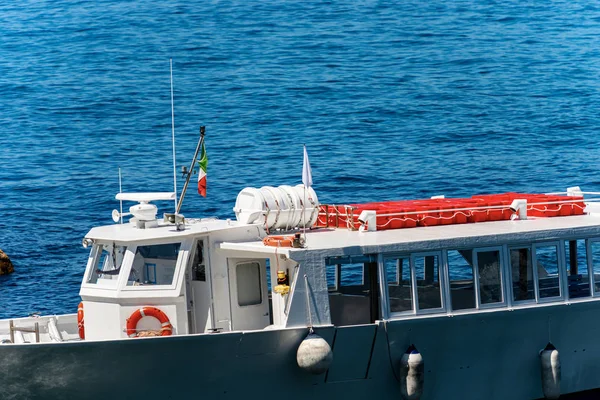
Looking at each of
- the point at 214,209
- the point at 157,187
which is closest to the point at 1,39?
the point at 157,187

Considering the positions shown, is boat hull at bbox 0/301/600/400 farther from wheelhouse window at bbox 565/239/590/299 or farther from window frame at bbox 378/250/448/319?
wheelhouse window at bbox 565/239/590/299

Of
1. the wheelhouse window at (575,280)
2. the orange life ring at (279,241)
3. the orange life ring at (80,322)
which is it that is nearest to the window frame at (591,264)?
the wheelhouse window at (575,280)

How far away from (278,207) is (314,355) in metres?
3.97

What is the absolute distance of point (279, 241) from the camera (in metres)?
22.1

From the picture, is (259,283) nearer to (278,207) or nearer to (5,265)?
(278,207)

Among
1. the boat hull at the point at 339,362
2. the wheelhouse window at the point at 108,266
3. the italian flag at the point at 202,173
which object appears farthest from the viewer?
the italian flag at the point at 202,173

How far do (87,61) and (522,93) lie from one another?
30437 millimetres

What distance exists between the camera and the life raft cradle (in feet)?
79.9

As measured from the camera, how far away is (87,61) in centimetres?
7450

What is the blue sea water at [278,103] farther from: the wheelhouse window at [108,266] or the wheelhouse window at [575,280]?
the wheelhouse window at [575,280]

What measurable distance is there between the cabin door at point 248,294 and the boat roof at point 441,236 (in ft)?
2.16

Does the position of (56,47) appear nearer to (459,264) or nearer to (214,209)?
(214,209)

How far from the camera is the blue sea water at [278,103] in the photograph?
54094 mm

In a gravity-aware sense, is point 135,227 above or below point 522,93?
below
